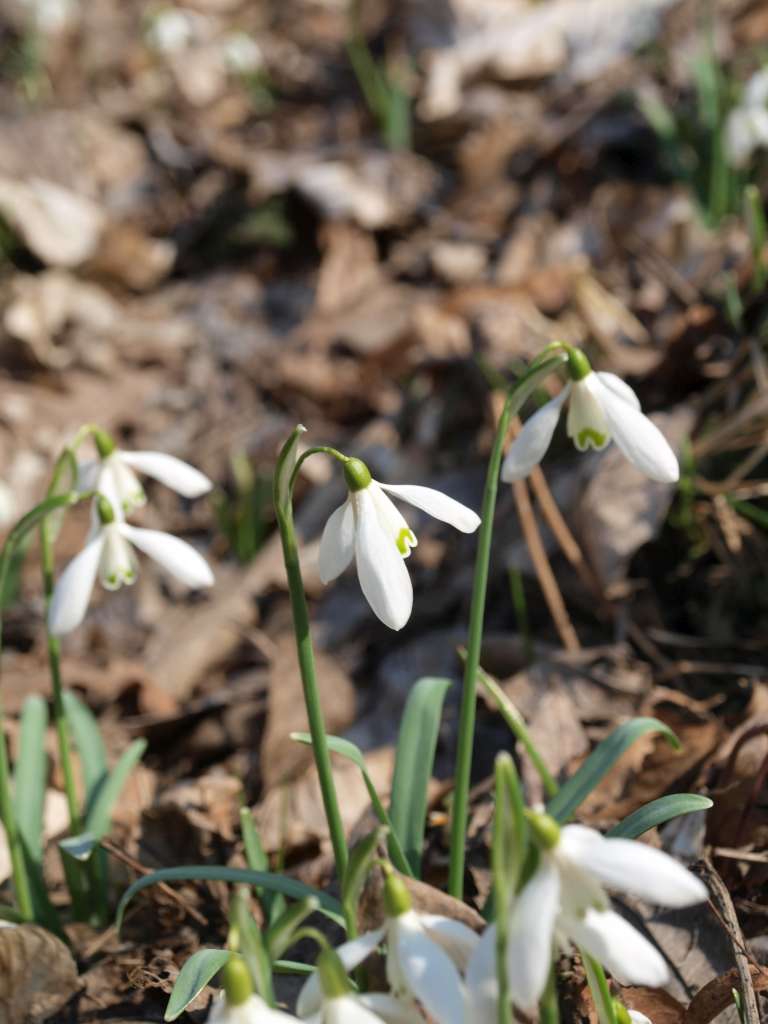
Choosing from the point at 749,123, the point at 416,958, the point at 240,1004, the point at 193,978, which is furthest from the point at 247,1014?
the point at 749,123

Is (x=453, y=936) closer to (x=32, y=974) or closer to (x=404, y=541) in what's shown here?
(x=404, y=541)

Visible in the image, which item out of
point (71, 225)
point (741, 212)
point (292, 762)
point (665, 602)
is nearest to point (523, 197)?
point (741, 212)

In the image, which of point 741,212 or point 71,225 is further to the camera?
point 71,225

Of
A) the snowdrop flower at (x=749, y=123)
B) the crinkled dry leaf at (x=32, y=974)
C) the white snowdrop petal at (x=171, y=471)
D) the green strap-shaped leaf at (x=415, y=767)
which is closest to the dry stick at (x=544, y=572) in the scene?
the green strap-shaped leaf at (x=415, y=767)

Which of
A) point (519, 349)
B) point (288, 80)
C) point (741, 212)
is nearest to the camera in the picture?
point (519, 349)

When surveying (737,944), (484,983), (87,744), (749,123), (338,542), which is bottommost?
(737,944)

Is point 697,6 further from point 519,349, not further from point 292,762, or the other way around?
point 292,762

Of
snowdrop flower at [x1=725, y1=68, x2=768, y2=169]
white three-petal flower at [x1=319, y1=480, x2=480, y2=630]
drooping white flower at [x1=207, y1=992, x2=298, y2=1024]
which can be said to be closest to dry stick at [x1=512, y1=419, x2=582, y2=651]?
white three-petal flower at [x1=319, y1=480, x2=480, y2=630]
